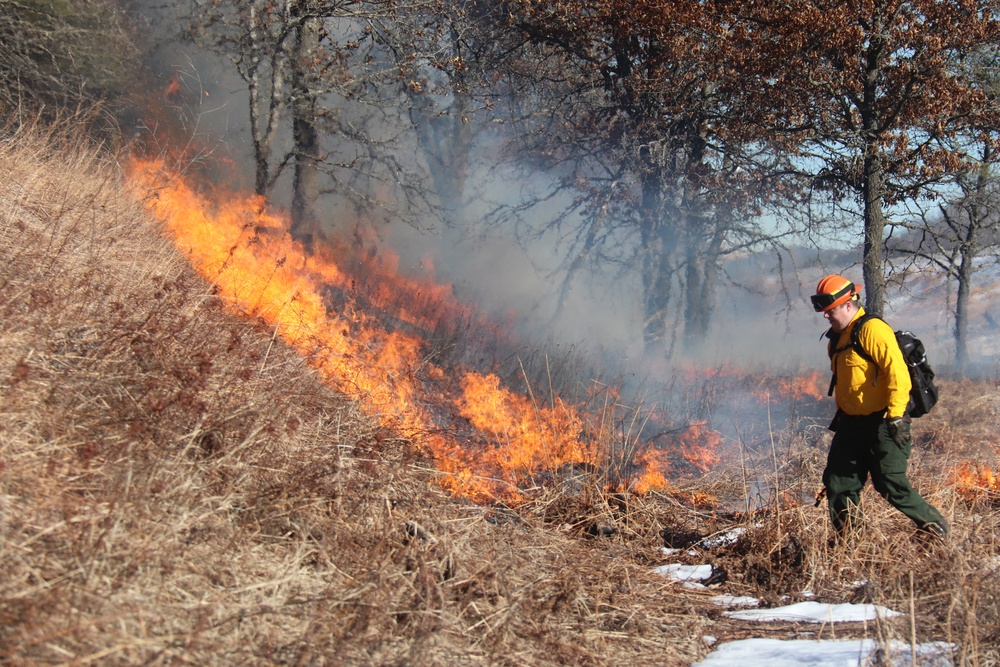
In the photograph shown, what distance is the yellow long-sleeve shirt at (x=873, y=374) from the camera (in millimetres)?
4449

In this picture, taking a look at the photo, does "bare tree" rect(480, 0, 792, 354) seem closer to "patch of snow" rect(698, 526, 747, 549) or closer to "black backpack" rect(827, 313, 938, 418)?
"black backpack" rect(827, 313, 938, 418)

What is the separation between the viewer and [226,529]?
10.1ft

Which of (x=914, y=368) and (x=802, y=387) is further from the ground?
(x=914, y=368)

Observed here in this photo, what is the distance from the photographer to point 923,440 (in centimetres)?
1227

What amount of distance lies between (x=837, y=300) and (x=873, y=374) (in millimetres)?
507

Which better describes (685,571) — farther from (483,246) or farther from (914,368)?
(483,246)

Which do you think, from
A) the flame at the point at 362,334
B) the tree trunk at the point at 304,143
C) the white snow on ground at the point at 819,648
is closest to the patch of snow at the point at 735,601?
the white snow on ground at the point at 819,648

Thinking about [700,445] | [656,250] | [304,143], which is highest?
[304,143]

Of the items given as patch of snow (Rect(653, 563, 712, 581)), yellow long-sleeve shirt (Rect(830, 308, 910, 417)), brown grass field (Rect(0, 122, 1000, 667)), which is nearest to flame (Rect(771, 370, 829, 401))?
brown grass field (Rect(0, 122, 1000, 667))

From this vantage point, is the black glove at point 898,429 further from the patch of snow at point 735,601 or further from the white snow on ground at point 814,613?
the patch of snow at point 735,601

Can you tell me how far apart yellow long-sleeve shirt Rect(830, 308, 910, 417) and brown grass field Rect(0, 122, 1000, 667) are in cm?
80

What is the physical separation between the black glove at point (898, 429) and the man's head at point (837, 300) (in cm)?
69

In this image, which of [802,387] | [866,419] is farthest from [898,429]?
[802,387]

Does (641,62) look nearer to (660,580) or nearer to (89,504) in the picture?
(660,580)
